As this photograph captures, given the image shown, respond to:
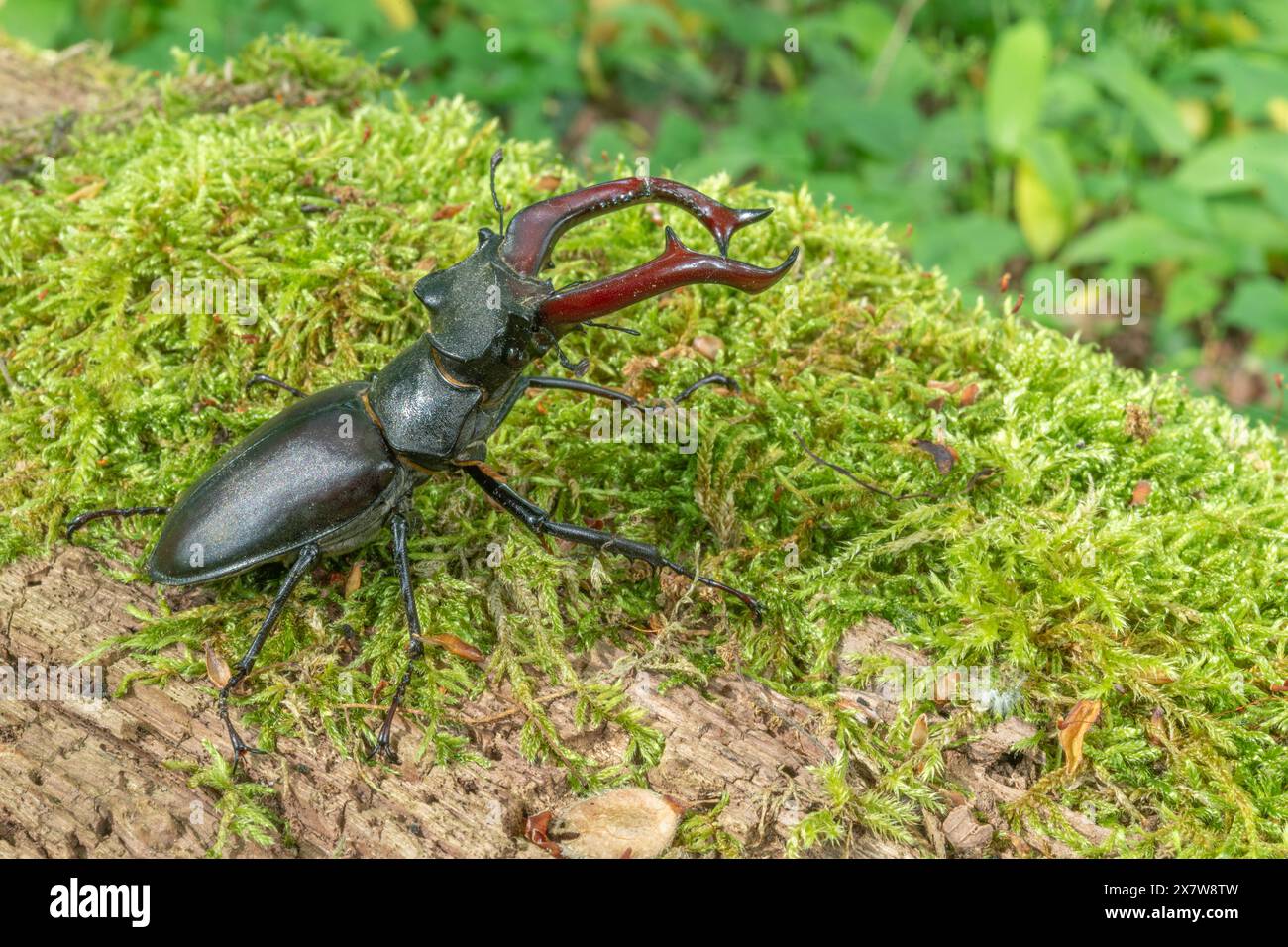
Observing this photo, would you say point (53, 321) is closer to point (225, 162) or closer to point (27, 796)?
point (225, 162)

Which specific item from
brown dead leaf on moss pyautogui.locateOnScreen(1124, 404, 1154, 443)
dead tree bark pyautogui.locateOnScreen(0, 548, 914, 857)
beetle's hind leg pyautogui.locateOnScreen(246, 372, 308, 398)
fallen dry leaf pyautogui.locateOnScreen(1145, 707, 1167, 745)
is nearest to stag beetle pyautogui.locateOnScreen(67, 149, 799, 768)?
dead tree bark pyautogui.locateOnScreen(0, 548, 914, 857)

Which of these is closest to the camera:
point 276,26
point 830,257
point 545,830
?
point 545,830

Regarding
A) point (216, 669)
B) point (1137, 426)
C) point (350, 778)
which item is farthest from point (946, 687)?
point (216, 669)

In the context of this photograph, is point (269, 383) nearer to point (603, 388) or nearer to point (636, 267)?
point (603, 388)

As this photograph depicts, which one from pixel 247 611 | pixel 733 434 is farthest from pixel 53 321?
pixel 733 434

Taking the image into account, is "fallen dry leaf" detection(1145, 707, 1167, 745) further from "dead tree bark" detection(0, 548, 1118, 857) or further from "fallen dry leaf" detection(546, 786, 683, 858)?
"fallen dry leaf" detection(546, 786, 683, 858)

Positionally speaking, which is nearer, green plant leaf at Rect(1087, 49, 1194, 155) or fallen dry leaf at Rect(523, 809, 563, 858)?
fallen dry leaf at Rect(523, 809, 563, 858)

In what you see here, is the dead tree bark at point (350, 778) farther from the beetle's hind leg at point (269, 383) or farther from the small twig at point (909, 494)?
the beetle's hind leg at point (269, 383)

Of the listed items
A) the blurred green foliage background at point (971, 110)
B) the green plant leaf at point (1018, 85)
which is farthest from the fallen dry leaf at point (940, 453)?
the green plant leaf at point (1018, 85)
